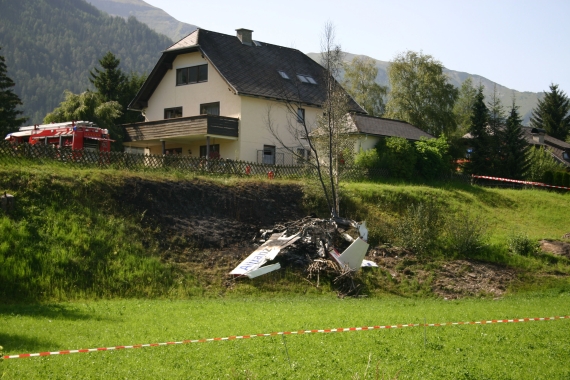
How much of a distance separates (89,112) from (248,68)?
1564cm

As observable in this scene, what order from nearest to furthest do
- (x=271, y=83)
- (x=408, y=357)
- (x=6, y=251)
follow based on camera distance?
1. (x=408, y=357)
2. (x=6, y=251)
3. (x=271, y=83)

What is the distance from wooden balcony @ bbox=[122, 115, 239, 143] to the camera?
37500 mm

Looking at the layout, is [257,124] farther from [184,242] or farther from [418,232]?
[184,242]

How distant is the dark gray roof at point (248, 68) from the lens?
131 ft

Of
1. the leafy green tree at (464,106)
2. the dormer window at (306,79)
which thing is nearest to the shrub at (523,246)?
the dormer window at (306,79)

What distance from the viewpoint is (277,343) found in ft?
41.5

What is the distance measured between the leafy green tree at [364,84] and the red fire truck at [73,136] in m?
41.1

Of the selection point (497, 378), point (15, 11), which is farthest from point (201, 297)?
point (15, 11)

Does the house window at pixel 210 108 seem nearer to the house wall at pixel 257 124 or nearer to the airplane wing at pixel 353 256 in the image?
the house wall at pixel 257 124

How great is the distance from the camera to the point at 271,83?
1630 inches

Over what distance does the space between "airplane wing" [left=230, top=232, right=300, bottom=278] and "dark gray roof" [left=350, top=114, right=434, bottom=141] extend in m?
15.3

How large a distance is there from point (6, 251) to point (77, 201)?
4.21 metres

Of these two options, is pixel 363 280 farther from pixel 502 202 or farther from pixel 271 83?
pixel 271 83

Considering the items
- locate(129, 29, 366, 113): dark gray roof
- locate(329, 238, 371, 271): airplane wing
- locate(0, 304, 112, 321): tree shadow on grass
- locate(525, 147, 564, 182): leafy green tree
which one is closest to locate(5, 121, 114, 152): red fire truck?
locate(129, 29, 366, 113): dark gray roof
